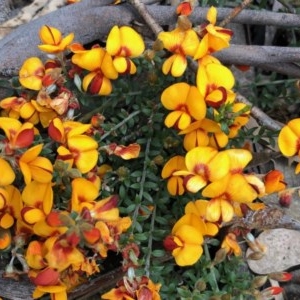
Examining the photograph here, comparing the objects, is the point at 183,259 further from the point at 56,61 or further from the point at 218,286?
the point at 56,61

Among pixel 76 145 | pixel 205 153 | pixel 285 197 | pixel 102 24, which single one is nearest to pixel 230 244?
pixel 285 197

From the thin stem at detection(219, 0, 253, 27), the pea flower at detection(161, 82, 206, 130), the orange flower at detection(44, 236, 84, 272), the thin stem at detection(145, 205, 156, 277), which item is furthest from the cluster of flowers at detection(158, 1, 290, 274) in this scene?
the orange flower at detection(44, 236, 84, 272)

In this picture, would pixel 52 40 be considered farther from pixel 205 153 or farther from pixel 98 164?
pixel 205 153

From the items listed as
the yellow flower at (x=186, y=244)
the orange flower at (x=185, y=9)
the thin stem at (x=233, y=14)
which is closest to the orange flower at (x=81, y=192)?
the yellow flower at (x=186, y=244)

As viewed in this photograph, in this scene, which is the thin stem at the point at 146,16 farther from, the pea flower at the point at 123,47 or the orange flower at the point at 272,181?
the orange flower at the point at 272,181

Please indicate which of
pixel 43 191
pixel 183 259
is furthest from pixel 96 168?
pixel 183 259

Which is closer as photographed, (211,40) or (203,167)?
(203,167)
